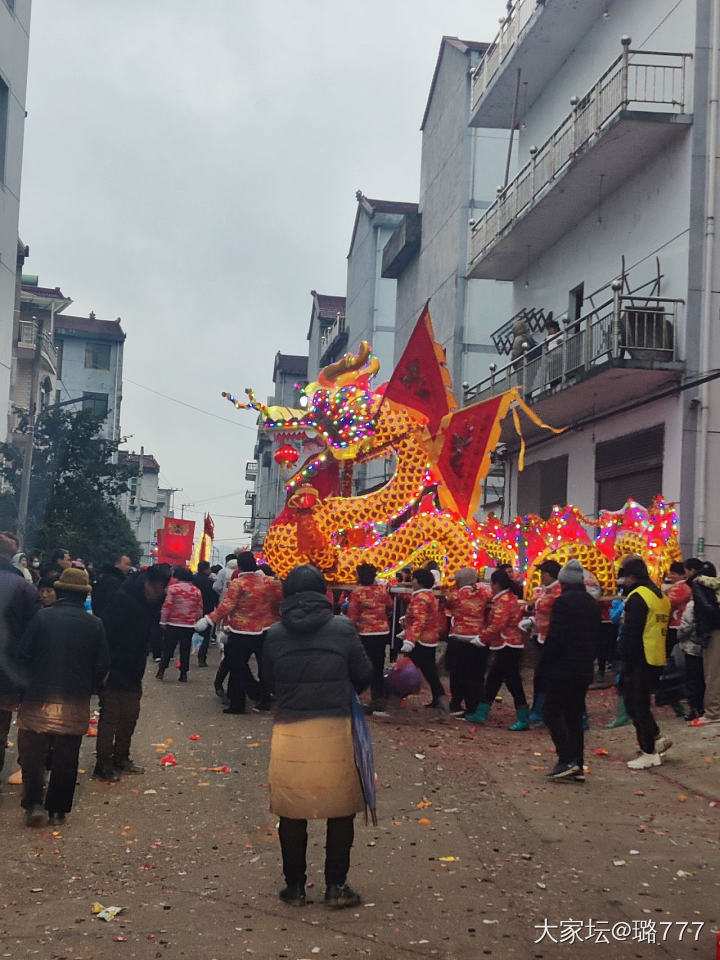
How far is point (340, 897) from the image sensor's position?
574 cm

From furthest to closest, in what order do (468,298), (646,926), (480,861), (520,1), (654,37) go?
(468,298) → (520,1) → (654,37) → (480,861) → (646,926)

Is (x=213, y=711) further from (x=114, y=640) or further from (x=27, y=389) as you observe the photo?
(x=27, y=389)

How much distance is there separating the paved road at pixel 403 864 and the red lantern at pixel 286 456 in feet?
19.9

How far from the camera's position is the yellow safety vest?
9.33 meters

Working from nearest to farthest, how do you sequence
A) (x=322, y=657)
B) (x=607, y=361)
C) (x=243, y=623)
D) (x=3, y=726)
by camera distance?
(x=322, y=657) < (x=3, y=726) < (x=243, y=623) < (x=607, y=361)

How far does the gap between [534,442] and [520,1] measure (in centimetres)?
852

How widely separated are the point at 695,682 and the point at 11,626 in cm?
655

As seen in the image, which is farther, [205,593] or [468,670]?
[205,593]

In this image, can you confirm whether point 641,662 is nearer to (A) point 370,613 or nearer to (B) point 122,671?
(A) point 370,613

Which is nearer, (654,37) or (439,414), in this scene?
(439,414)

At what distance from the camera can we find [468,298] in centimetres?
3005

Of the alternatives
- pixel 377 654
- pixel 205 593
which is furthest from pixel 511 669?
pixel 205 593

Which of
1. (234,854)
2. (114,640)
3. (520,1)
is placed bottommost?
(234,854)

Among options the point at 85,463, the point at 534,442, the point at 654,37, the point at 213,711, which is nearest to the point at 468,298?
the point at 534,442
